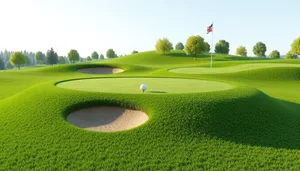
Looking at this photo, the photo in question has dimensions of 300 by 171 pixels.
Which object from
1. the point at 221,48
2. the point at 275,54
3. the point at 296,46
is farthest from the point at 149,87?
the point at 275,54

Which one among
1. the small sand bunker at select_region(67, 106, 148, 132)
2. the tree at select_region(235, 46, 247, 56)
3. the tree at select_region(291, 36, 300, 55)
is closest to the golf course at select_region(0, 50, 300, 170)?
the small sand bunker at select_region(67, 106, 148, 132)

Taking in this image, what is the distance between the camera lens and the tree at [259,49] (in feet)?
450

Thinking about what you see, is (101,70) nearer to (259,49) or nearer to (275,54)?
(259,49)

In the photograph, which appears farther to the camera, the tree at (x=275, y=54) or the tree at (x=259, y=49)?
the tree at (x=275, y=54)

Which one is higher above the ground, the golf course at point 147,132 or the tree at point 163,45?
the tree at point 163,45

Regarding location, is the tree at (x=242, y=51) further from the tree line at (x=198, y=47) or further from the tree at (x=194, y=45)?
the tree at (x=194, y=45)

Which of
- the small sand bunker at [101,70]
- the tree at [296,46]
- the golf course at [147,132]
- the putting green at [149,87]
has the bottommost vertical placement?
the golf course at [147,132]

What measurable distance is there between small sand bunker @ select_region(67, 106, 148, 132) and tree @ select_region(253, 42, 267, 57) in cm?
14333

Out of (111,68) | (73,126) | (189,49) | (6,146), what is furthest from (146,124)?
(189,49)

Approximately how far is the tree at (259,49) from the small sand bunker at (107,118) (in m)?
143

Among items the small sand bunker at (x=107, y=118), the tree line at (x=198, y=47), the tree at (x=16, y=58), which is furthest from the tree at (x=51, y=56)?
the small sand bunker at (x=107, y=118)

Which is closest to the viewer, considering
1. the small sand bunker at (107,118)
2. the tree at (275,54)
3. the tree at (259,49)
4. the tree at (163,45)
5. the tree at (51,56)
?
the small sand bunker at (107,118)

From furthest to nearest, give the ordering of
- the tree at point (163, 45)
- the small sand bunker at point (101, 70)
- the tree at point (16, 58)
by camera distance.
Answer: the tree at point (163, 45) < the tree at point (16, 58) < the small sand bunker at point (101, 70)

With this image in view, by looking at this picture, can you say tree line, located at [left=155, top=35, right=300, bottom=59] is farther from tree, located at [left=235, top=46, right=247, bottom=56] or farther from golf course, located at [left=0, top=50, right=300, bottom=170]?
golf course, located at [left=0, top=50, right=300, bottom=170]
